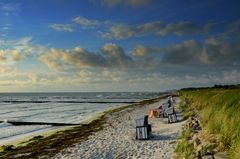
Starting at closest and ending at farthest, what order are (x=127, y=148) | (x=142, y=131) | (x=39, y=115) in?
(x=127, y=148), (x=142, y=131), (x=39, y=115)

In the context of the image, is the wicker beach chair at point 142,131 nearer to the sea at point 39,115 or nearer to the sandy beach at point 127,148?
the sandy beach at point 127,148

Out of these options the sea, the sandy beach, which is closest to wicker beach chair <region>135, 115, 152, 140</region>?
the sandy beach

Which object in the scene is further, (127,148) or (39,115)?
(39,115)

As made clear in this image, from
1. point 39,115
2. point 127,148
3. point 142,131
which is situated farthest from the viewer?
point 39,115

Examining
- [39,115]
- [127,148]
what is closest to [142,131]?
[127,148]

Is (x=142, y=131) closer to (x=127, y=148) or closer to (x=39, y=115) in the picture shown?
(x=127, y=148)

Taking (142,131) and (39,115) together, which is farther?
(39,115)

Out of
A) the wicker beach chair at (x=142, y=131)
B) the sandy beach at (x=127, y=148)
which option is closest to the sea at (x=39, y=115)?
the sandy beach at (x=127, y=148)

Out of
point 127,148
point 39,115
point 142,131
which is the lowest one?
point 39,115

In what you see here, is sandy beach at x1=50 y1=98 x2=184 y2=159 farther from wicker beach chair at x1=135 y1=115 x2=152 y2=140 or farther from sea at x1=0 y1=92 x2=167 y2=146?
sea at x1=0 y1=92 x2=167 y2=146

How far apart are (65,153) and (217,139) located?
8431 mm

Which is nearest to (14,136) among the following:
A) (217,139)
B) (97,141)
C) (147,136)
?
(97,141)

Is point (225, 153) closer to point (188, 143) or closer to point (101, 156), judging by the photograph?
point (188, 143)

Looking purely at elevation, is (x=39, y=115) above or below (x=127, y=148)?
below
